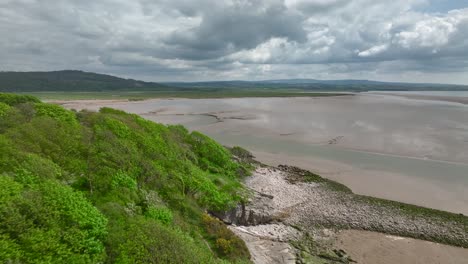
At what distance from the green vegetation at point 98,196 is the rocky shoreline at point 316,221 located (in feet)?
6.29

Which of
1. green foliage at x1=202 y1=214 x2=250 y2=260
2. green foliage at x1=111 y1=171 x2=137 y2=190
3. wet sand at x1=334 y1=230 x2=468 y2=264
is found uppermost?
green foliage at x1=111 y1=171 x2=137 y2=190

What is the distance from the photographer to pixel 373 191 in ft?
83.8

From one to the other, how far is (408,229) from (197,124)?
166ft

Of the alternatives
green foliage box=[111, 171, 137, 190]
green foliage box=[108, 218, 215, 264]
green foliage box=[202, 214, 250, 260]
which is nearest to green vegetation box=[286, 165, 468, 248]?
green foliage box=[202, 214, 250, 260]

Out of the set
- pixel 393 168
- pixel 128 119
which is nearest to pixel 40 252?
pixel 128 119

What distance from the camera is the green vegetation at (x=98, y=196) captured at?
8.42m

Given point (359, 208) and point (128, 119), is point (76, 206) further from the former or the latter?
point (359, 208)

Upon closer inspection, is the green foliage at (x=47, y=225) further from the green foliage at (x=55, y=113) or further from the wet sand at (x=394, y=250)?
the wet sand at (x=394, y=250)

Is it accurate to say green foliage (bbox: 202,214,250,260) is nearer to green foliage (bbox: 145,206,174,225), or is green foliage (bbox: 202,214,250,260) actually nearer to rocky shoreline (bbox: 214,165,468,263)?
rocky shoreline (bbox: 214,165,468,263)

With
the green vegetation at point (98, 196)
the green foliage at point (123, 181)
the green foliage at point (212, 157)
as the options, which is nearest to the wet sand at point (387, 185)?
the green foliage at point (212, 157)

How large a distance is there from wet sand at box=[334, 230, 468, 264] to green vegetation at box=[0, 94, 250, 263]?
732 cm

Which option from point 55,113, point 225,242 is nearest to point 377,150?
point 225,242

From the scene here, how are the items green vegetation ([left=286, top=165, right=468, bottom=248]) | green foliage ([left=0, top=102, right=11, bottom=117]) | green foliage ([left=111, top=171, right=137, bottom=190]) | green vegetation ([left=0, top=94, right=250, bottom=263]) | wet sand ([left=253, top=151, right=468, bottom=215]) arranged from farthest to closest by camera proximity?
wet sand ([left=253, top=151, right=468, bottom=215]) → green vegetation ([left=286, top=165, right=468, bottom=248]) → green foliage ([left=0, top=102, right=11, bottom=117]) → green foliage ([left=111, top=171, right=137, bottom=190]) → green vegetation ([left=0, top=94, right=250, bottom=263])

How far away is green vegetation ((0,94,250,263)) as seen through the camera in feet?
27.6
